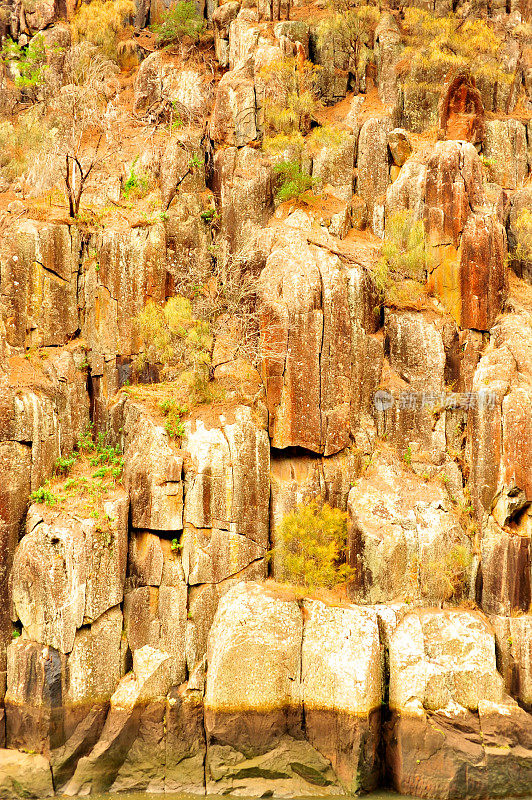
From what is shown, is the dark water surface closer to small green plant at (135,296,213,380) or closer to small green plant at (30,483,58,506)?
small green plant at (30,483,58,506)

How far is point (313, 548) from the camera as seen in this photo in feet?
66.9

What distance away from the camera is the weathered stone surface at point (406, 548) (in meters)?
20.4

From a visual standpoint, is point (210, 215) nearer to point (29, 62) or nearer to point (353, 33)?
point (353, 33)

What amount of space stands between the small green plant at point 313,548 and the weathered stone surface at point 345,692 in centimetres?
149

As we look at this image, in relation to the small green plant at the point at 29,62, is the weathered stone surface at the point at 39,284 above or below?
below

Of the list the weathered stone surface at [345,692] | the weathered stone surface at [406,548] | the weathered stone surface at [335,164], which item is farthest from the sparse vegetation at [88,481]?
the weathered stone surface at [335,164]

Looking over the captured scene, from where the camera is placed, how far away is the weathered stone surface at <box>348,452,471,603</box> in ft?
66.8

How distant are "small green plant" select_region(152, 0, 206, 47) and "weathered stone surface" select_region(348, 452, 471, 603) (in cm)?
2291

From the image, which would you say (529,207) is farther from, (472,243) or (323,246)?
(323,246)

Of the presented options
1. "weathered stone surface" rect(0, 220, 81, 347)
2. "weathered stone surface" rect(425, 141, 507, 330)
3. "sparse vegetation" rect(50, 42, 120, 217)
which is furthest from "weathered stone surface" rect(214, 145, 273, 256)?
"weathered stone surface" rect(0, 220, 81, 347)

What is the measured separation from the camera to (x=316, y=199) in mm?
27156

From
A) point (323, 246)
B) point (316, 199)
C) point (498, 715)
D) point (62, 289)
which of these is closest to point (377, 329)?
point (323, 246)

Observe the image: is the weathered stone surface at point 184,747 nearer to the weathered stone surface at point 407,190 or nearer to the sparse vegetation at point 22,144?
the weathered stone surface at point 407,190

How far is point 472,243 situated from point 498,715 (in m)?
13.1
